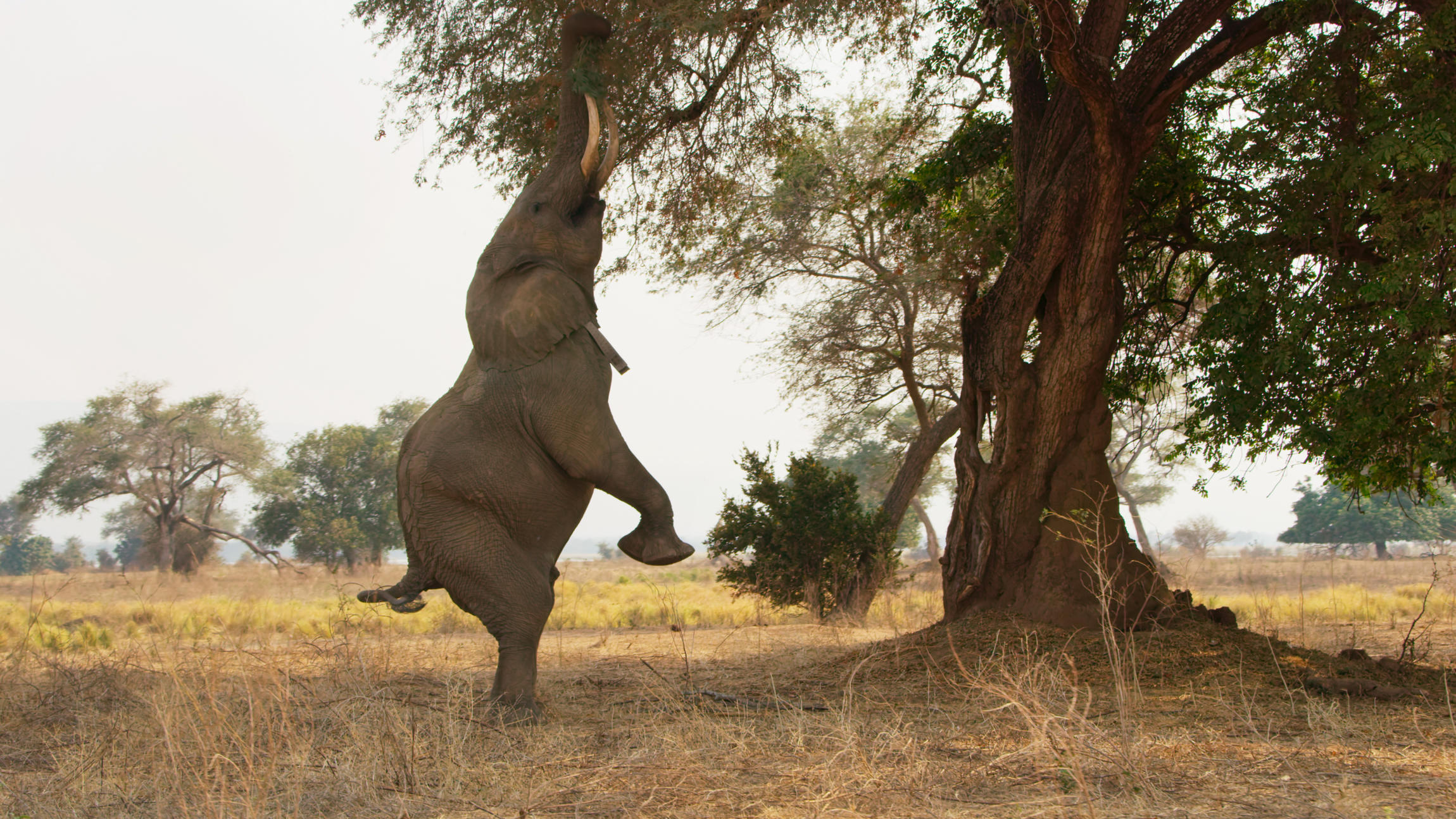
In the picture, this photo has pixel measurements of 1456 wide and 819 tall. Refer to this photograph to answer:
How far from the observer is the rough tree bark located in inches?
271

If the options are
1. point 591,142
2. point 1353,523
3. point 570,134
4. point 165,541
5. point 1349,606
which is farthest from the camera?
point 1353,523

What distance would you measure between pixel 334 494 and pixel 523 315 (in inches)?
1544

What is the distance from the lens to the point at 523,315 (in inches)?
227

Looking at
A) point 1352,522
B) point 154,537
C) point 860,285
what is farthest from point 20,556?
point 1352,522

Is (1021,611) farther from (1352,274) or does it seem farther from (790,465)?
(790,465)

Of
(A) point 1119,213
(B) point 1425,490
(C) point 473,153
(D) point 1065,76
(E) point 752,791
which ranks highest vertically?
(C) point 473,153

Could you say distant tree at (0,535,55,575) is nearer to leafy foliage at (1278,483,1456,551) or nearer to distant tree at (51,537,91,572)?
distant tree at (51,537,91,572)

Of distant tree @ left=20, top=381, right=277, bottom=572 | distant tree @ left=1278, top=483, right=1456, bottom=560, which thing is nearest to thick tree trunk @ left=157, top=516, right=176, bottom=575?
distant tree @ left=20, top=381, right=277, bottom=572

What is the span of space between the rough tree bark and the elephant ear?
3.39 metres

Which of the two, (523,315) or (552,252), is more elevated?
(552,252)

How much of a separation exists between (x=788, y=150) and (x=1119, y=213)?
4381mm

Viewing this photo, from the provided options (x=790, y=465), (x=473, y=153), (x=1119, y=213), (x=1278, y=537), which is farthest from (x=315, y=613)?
(x=1278, y=537)

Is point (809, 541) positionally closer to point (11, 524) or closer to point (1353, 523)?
point (1353, 523)

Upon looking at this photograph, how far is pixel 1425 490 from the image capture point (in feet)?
25.6
